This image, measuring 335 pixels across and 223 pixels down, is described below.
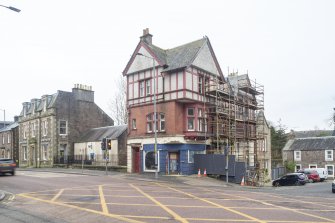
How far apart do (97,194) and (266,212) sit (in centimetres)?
819

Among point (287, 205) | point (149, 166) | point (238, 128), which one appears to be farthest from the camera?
point (238, 128)

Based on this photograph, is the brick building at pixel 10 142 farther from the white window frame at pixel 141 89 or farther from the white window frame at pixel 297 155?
the white window frame at pixel 297 155

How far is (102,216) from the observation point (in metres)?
11.5

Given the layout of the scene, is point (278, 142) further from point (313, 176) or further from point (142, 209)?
point (142, 209)

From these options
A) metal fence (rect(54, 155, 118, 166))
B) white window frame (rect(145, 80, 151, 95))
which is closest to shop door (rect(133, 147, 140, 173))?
metal fence (rect(54, 155, 118, 166))

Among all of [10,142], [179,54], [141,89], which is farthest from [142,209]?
[10,142]

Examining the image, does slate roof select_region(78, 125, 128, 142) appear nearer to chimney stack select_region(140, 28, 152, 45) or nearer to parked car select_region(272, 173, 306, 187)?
chimney stack select_region(140, 28, 152, 45)

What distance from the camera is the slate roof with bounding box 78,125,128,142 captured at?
134ft

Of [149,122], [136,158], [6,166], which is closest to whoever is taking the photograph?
[6,166]

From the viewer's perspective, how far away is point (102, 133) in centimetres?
4344

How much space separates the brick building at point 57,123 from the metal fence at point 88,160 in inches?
5.2

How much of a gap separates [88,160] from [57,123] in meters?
6.54

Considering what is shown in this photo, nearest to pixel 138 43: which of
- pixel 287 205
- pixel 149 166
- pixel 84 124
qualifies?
pixel 149 166

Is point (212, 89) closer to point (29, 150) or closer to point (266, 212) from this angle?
point (266, 212)
